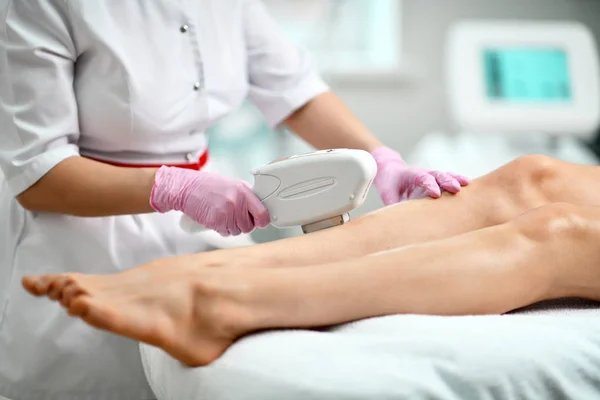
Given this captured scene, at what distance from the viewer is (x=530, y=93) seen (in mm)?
2904

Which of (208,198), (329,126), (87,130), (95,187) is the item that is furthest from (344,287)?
(329,126)

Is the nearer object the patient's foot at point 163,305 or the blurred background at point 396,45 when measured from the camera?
the patient's foot at point 163,305

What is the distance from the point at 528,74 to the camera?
2928mm

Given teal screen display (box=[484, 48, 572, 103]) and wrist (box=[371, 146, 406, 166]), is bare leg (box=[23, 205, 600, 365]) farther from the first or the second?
teal screen display (box=[484, 48, 572, 103])

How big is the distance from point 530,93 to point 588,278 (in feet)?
6.49

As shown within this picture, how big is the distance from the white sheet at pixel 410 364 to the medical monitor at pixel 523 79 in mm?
2036

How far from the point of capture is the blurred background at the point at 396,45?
3514 mm

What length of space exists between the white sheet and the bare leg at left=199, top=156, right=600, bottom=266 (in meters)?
0.20

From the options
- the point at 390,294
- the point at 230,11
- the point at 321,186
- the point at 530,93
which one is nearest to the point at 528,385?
the point at 390,294

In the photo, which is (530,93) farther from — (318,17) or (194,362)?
(194,362)

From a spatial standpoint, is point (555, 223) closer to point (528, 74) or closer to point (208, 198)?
point (208, 198)

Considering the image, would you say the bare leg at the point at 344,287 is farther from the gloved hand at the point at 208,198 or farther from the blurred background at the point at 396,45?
the blurred background at the point at 396,45

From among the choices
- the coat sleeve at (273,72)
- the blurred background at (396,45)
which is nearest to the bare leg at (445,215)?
the coat sleeve at (273,72)

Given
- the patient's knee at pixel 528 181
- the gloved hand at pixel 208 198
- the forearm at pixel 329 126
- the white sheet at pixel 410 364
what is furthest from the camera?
the forearm at pixel 329 126
